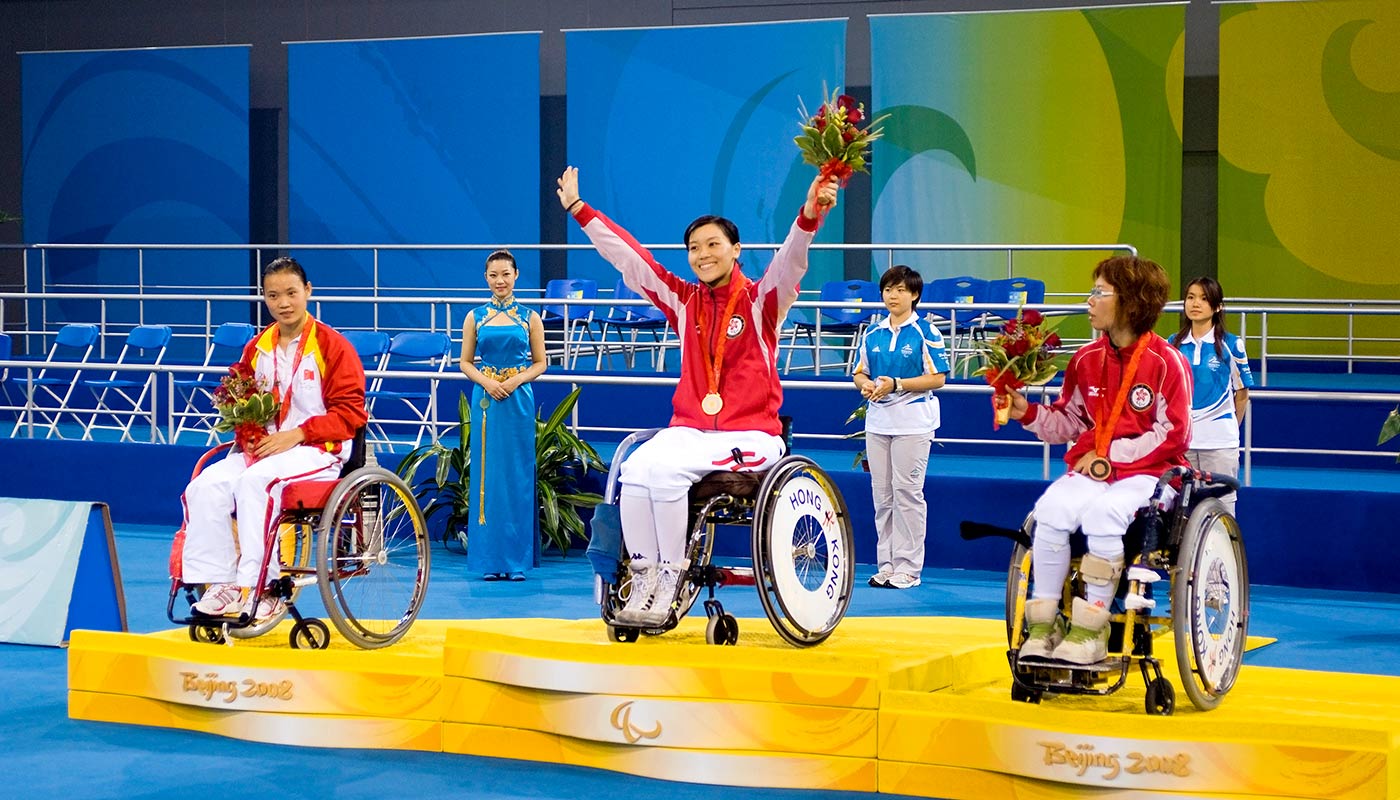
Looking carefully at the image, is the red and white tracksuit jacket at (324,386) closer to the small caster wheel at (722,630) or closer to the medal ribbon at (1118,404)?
the small caster wheel at (722,630)

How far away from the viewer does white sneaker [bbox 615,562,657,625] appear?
4277 mm

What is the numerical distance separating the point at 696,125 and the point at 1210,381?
8.18 meters

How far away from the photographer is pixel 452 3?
15.7 m

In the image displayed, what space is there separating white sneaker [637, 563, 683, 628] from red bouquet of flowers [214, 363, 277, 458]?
1.30 meters

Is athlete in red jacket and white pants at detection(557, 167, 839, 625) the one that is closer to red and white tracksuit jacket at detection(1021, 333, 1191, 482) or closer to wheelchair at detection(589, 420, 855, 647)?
wheelchair at detection(589, 420, 855, 647)

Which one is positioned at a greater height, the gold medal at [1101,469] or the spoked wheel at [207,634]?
the gold medal at [1101,469]

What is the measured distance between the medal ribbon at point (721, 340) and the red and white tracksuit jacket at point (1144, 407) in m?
1.03

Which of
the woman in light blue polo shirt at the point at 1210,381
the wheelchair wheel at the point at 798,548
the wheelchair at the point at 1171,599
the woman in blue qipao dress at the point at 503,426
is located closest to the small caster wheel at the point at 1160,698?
the wheelchair at the point at 1171,599

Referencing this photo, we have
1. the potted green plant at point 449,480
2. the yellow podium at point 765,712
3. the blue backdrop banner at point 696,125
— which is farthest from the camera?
the blue backdrop banner at point 696,125

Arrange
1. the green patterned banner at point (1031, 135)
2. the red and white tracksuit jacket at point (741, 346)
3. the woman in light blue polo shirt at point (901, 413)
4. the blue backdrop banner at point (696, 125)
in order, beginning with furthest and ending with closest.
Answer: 1. the blue backdrop banner at point (696, 125)
2. the green patterned banner at point (1031, 135)
3. the woman in light blue polo shirt at point (901, 413)
4. the red and white tracksuit jacket at point (741, 346)

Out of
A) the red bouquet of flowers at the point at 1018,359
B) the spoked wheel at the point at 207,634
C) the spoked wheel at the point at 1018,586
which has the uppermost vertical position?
the red bouquet of flowers at the point at 1018,359

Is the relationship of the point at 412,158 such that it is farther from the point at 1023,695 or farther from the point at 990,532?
the point at 1023,695

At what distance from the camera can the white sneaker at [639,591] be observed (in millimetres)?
4277

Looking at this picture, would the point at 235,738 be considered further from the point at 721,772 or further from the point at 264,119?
the point at 264,119
